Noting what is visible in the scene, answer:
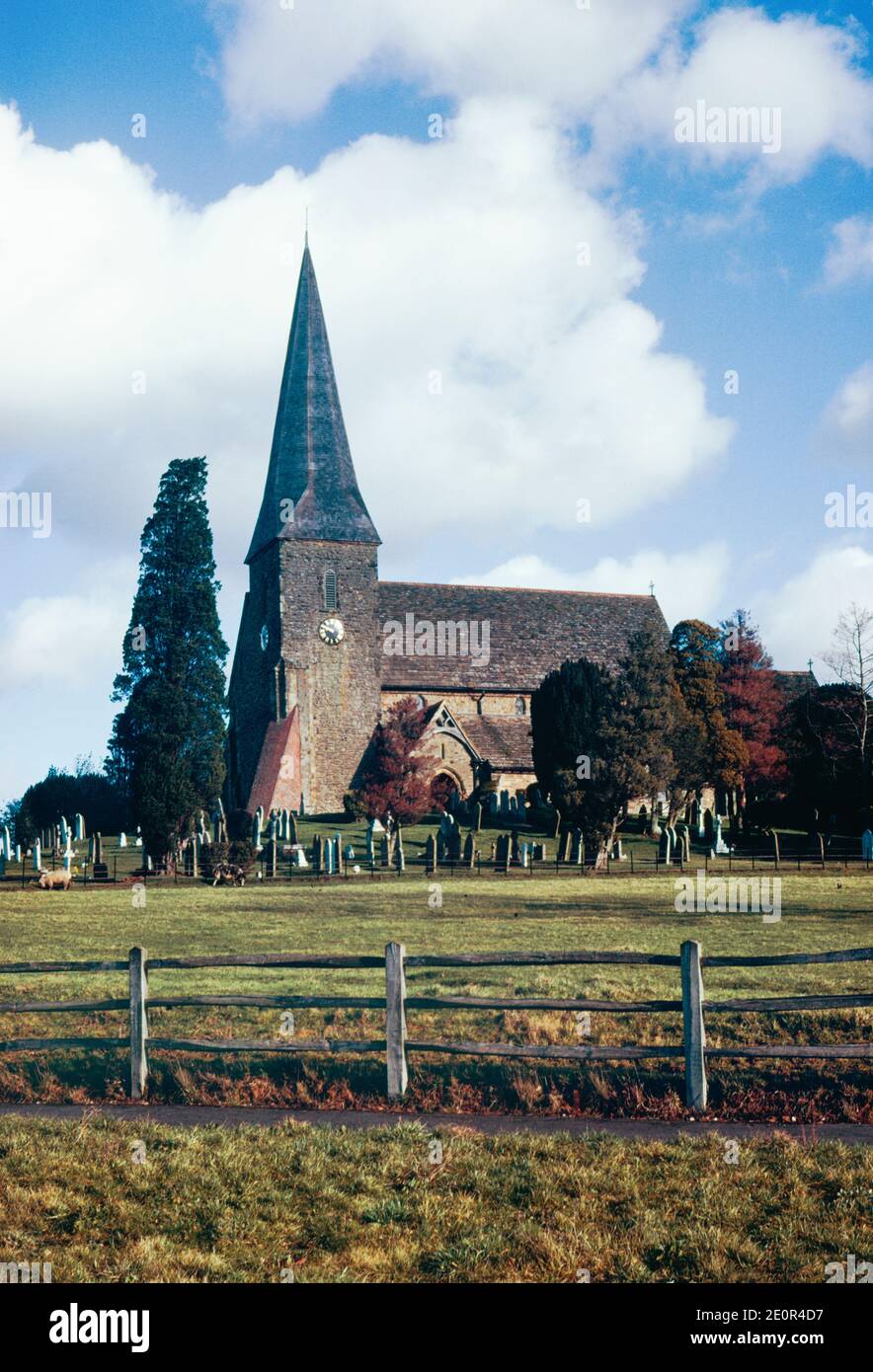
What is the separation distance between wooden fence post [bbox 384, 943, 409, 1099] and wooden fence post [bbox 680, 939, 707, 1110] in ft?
7.55

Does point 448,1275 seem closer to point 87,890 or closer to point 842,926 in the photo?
point 842,926

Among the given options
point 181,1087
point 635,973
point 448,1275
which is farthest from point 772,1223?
point 635,973

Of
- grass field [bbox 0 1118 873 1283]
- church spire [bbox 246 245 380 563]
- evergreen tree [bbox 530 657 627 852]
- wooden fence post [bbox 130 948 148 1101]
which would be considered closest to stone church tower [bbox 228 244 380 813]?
church spire [bbox 246 245 380 563]

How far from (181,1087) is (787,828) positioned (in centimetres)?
5256

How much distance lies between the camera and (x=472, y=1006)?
10.2 m

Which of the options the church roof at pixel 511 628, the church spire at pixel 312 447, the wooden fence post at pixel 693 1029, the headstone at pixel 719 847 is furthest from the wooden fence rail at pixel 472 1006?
the church roof at pixel 511 628

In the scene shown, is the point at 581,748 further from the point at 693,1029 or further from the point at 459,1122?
the point at 459,1122

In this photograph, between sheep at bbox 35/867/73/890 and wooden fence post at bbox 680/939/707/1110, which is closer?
wooden fence post at bbox 680/939/707/1110

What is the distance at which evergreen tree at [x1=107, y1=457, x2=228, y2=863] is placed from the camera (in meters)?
41.4

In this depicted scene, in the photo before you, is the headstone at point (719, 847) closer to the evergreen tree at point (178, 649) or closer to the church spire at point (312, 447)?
the evergreen tree at point (178, 649)

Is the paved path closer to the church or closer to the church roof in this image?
the church

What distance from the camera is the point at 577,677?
5438 centimetres

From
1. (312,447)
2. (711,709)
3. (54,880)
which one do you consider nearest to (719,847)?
(711,709)

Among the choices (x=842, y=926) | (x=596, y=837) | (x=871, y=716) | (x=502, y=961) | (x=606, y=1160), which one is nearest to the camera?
(x=606, y=1160)
